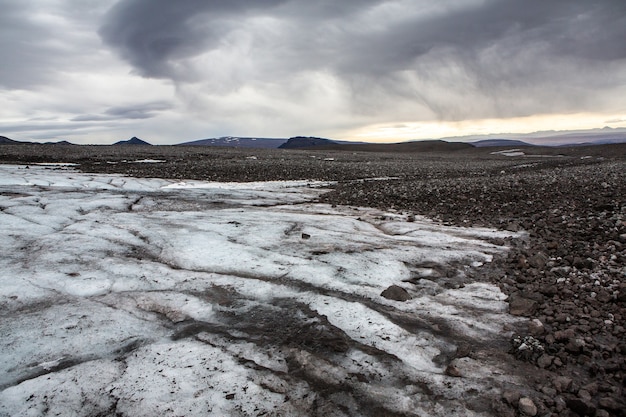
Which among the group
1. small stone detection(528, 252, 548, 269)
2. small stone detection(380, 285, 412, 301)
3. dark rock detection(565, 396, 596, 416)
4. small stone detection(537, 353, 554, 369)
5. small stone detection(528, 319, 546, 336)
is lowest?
dark rock detection(565, 396, 596, 416)

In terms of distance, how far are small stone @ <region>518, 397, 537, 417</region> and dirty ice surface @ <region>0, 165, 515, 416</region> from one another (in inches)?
9.3

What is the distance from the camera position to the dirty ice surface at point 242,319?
3527 mm

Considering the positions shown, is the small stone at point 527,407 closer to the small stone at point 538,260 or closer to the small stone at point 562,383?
the small stone at point 562,383

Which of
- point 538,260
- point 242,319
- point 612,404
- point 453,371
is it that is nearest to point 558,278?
point 538,260

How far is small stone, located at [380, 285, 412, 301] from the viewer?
543 cm

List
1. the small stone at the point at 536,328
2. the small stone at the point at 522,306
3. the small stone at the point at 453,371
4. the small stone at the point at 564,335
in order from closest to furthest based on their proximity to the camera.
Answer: the small stone at the point at 453,371, the small stone at the point at 564,335, the small stone at the point at 536,328, the small stone at the point at 522,306

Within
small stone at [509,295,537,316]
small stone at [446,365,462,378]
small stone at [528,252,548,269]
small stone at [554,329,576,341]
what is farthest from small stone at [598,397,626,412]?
small stone at [528,252,548,269]

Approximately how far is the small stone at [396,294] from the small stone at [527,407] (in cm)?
214

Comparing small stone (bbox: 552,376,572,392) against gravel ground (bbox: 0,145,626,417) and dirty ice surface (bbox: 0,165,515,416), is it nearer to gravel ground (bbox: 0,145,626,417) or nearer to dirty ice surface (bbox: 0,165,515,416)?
gravel ground (bbox: 0,145,626,417)

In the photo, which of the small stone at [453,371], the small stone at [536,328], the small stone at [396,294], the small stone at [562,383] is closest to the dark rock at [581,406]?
the small stone at [562,383]

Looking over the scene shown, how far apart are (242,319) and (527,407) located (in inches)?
115

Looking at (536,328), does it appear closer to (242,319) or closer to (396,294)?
(396,294)

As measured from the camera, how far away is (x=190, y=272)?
6.20 m

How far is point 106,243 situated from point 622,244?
854 centimetres
